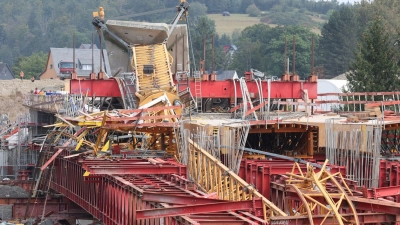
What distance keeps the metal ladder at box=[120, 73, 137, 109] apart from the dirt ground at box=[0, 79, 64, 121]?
55.2 meters

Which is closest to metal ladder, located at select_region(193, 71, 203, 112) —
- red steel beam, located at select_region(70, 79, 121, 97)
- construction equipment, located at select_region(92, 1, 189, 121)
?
construction equipment, located at select_region(92, 1, 189, 121)

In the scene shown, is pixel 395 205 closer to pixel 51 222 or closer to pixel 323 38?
pixel 51 222

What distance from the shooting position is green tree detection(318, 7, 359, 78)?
146 metres

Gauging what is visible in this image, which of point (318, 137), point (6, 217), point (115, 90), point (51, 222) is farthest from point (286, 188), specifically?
point (115, 90)

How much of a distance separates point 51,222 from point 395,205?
2482 cm

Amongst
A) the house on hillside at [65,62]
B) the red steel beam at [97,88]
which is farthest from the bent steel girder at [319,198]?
the house on hillside at [65,62]

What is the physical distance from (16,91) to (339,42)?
52.0 meters

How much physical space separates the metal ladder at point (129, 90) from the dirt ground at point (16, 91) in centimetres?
5520

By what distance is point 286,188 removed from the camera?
31.3 meters

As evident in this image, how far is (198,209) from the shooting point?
84.8 ft

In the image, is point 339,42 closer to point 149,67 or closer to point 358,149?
point 149,67

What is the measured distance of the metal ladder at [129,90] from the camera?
2180 inches

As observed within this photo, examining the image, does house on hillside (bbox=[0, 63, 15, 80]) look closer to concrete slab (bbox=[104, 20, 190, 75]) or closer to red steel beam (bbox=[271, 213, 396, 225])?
concrete slab (bbox=[104, 20, 190, 75])

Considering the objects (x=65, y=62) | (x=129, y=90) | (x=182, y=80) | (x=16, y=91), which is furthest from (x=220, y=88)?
(x=65, y=62)
